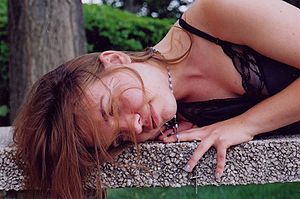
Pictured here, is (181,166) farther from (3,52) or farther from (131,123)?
(3,52)

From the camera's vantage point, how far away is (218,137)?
2158 mm

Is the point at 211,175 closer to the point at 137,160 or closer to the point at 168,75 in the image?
the point at 137,160

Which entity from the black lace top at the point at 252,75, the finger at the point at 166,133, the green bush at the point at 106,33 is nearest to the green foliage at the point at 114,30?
the green bush at the point at 106,33

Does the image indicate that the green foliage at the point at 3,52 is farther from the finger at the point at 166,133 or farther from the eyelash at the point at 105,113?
the eyelash at the point at 105,113

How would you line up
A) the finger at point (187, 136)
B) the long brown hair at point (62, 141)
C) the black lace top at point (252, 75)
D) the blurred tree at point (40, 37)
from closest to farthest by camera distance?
the long brown hair at point (62, 141) < the finger at point (187, 136) < the black lace top at point (252, 75) < the blurred tree at point (40, 37)

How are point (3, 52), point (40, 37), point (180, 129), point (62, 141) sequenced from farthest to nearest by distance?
point (3, 52)
point (40, 37)
point (180, 129)
point (62, 141)

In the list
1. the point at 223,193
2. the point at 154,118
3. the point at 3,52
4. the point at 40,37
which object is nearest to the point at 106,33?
the point at 3,52

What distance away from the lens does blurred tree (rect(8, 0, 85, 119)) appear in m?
4.50

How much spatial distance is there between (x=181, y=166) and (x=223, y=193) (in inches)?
65.3

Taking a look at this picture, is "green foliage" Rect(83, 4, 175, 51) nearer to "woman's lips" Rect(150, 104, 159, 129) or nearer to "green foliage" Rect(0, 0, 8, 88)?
"green foliage" Rect(0, 0, 8, 88)

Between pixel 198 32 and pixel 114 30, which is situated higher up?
pixel 198 32

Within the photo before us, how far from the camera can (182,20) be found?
254 cm

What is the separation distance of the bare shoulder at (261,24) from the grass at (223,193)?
147cm

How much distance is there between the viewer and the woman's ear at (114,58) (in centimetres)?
227
